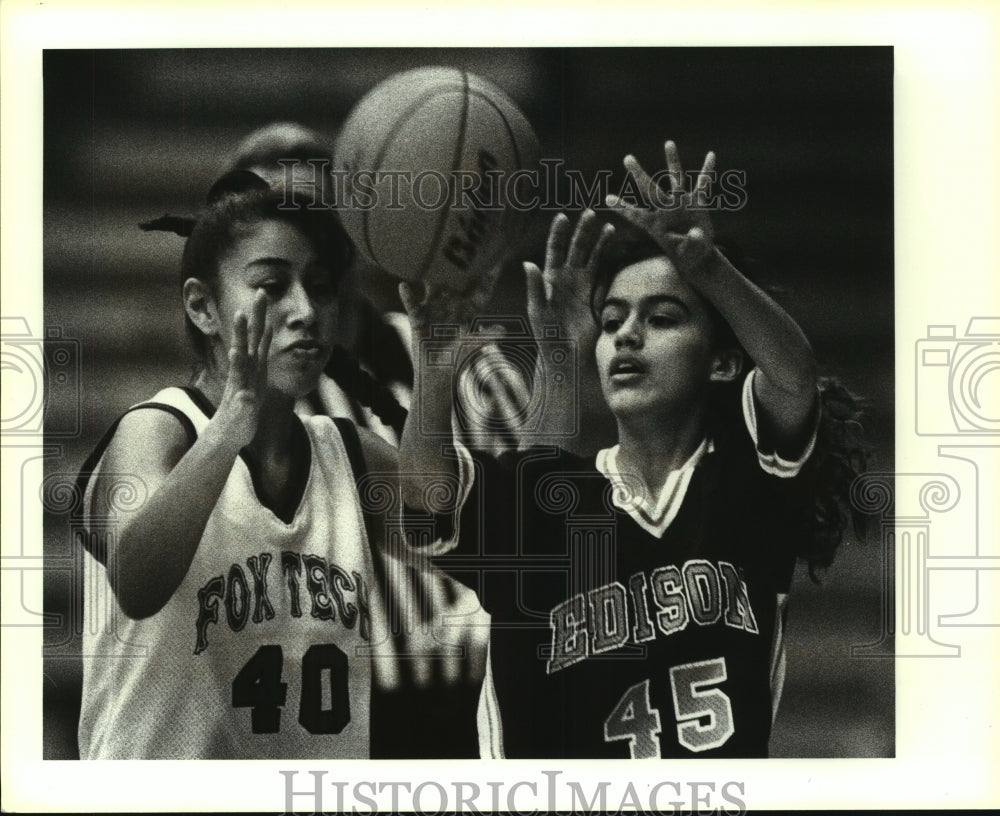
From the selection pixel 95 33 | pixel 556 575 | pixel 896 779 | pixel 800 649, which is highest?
pixel 95 33

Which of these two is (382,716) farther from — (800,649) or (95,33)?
(95,33)

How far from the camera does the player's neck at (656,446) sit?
3410mm

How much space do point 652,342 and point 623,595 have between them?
30.2 inches

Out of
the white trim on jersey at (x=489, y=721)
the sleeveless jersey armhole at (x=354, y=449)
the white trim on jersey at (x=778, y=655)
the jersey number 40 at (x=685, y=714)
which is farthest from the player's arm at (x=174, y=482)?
the white trim on jersey at (x=778, y=655)

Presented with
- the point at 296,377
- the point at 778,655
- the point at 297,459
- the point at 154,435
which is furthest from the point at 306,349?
the point at 778,655

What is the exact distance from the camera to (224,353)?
342 cm

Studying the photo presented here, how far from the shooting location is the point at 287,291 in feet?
11.2

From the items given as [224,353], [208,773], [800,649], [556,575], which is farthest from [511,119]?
[208,773]

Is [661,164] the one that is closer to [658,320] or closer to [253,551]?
[658,320]

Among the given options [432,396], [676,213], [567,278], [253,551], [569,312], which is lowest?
[253,551]

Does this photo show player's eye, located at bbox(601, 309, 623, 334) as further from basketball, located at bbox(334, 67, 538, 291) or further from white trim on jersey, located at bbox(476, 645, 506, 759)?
white trim on jersey, located at bbox(476, 645, 506, 759)

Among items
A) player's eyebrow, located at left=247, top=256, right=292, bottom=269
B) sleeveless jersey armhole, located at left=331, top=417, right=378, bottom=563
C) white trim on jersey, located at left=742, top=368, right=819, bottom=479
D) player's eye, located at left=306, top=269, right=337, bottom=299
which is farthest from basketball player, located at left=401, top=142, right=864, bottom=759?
player's eyebrow, located at left=247, top=256, right=292, bottom=269

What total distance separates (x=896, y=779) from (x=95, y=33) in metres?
3.34

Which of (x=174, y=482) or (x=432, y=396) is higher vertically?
(x=432, y=396)
